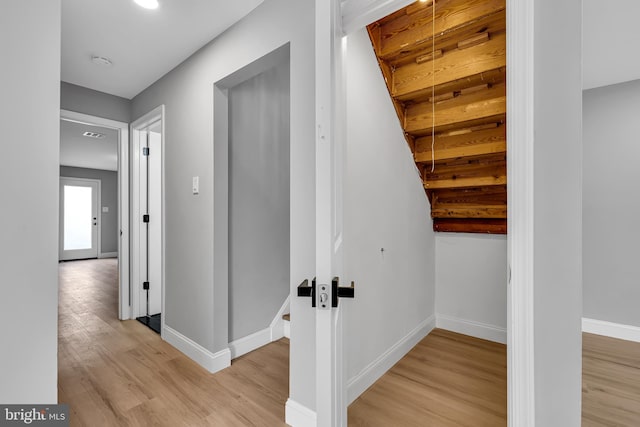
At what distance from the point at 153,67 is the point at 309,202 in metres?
2.01

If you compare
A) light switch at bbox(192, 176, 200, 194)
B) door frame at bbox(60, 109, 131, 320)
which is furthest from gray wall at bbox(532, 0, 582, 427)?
door frame at bbox(60, 109, 131, 320)

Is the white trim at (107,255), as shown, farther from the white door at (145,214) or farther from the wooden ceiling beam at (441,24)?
the wooden ceiling beam at (441,24)

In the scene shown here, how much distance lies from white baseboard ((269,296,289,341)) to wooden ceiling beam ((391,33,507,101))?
Answer: 2.03 metres

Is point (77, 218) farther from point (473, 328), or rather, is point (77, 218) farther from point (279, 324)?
point (473, 328)

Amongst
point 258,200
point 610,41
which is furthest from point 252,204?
point 610,41

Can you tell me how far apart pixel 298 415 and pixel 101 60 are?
291 cm

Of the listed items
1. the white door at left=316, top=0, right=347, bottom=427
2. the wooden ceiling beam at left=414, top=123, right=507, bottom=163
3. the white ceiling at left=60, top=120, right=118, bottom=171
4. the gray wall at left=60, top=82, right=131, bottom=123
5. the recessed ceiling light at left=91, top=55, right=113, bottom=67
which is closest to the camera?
the white door at left=316, top=0, right=347, bottom=427

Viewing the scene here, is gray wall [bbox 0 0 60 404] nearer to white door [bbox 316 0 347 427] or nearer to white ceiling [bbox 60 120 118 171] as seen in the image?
white door [bbox 316 0 347 427]

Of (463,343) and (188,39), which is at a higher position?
(188,39)

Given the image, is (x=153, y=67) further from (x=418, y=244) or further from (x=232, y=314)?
(x=418, y=244)

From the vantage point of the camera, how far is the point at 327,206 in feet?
2.78

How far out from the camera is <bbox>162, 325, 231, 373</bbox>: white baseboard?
211cm

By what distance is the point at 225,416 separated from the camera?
1.63 m

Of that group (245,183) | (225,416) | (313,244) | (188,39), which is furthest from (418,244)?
(188,39)
